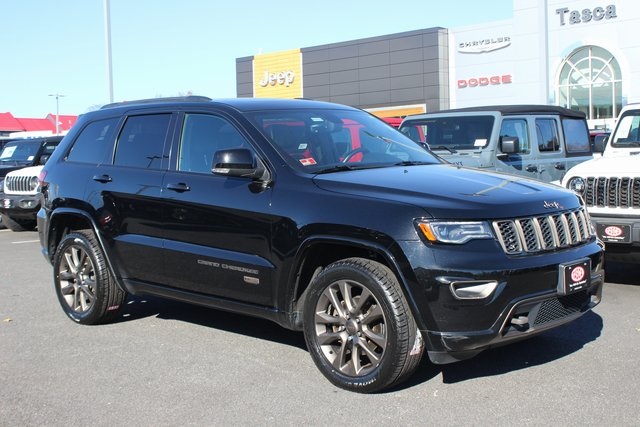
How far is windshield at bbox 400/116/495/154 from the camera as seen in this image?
32.2 feet

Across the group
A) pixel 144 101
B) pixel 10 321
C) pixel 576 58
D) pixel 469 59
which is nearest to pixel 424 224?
pixel 144 101

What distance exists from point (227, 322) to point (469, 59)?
142ft

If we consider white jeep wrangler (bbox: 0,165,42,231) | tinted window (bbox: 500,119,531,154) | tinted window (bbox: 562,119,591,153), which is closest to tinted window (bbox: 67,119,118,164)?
tinted window (bbox: 500,119,531,154)

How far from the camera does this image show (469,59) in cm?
4691

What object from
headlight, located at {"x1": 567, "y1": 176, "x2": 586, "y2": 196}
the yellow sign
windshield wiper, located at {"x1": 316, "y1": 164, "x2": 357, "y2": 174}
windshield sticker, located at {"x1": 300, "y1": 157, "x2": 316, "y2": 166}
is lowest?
headlight, located at {"x1": 567, "y1": 176, "x2": 586, "y2": 196}

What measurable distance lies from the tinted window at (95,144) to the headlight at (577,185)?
4421 millimetres

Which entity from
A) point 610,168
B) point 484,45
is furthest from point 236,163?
point 484,45

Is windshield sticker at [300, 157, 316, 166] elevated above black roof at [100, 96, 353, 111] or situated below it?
below

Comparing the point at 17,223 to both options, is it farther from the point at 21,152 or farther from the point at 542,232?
the point at 542,232

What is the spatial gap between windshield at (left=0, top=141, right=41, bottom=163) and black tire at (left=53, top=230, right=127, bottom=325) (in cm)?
1034

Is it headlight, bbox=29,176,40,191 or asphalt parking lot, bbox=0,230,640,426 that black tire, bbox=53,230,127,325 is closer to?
asphalt parking lot, bbox=0,230,640,426

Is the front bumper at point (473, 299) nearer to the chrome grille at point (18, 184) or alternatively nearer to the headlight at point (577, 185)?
the headlight at point (577, 185)

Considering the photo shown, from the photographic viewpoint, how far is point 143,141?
591cm

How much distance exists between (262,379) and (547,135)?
7019 millimetres
